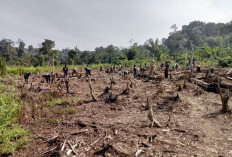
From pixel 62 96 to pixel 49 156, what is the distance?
5973mm

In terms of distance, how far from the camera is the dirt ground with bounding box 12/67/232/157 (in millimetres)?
4520

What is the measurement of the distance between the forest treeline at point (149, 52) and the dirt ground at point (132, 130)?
6536 millimetres

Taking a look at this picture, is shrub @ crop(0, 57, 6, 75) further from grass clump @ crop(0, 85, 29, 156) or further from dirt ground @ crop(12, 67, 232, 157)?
grass clump @ crop(0, 85, 29, 156)

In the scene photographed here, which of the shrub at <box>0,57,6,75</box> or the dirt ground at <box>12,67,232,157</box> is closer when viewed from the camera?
the dirt ground at <box>12,67,232,157</box>

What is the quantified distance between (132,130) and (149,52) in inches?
1967

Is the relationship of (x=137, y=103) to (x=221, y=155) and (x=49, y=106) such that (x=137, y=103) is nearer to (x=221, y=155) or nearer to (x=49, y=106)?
(x=49, y=106)

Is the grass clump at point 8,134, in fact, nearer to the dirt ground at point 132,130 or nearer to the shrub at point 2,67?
the dirt ground at point 132,130

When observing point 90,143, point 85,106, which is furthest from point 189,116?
point 85,106

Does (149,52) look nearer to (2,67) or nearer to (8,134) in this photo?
(2,67)

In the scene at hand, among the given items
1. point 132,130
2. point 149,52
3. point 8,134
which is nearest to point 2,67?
point 8,134

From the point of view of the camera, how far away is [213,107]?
25.4 feet

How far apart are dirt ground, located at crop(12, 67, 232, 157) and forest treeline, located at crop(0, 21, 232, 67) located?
6.54 metres

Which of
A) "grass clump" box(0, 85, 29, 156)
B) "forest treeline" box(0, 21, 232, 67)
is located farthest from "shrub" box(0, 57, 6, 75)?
"grass clump" box(0, 85, 29, 156)

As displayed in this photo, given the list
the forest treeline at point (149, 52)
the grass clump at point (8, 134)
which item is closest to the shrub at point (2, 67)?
the forest treeline at point (149, 52)
